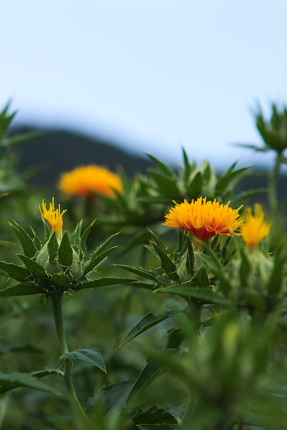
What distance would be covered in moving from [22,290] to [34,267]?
10 cm

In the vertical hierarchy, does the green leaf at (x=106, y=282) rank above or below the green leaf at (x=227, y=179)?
below

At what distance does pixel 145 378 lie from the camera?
1719 mm

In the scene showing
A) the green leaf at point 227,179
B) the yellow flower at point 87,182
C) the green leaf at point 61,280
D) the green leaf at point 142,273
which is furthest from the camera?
the yellow flower at point 87,182

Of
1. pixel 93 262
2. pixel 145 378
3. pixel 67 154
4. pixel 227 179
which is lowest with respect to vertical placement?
pixel 67 154

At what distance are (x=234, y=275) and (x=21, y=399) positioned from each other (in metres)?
2.18

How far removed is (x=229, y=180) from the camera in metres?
2.41

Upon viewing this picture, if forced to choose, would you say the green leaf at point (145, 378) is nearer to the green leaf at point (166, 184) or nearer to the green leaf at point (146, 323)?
the green leaf at point (146, 323)

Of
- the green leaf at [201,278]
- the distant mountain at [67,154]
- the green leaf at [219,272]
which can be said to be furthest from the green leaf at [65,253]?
the distant mountain at [67,154]

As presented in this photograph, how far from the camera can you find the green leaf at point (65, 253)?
5.87ft

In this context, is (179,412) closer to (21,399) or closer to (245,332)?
(245,332)

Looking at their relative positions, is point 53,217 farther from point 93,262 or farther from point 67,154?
point 67,154

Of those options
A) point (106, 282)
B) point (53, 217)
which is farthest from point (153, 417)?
point (53, 217)

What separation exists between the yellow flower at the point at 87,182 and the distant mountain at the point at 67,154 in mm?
2868

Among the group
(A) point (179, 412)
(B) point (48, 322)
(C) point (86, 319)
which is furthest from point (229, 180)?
(C) point (86, 319)
